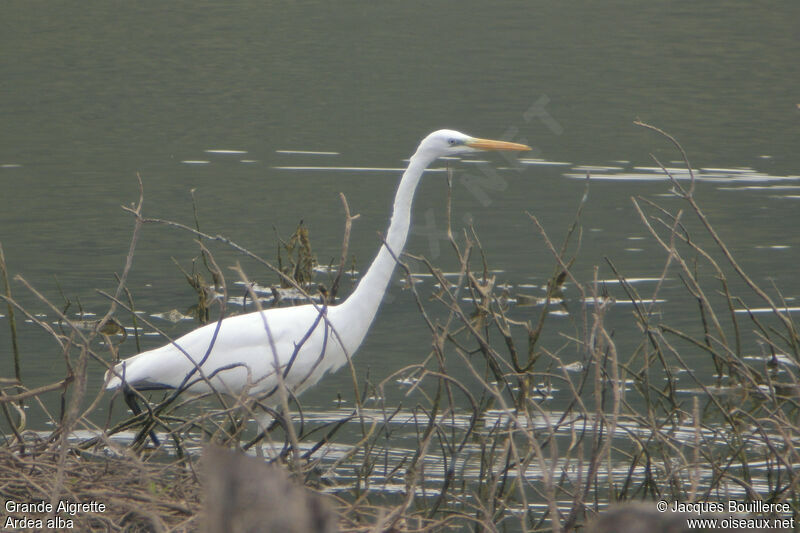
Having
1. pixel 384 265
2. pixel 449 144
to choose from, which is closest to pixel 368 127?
pixel 449 144

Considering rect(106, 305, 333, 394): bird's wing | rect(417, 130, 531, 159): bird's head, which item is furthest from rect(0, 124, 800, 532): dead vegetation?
rect(417, 130, 531, 159): bird's head

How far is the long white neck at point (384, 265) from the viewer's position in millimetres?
4941

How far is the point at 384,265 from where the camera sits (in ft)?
16.4

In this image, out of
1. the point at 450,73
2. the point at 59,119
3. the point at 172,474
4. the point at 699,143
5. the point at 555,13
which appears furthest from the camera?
the point at 555,13

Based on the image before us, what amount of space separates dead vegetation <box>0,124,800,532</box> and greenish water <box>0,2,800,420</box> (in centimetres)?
51

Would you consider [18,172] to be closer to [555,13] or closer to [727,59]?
[727,59]

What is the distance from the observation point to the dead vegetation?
10.3ft

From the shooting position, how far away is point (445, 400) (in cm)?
597

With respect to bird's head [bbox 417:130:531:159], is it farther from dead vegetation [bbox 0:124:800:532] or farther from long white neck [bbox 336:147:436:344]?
dead vegetation [bbox 0:124:800:532]

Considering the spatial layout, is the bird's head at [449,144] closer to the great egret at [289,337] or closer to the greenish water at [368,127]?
the great egret at [289,337]

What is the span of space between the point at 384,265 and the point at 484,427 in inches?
36.5

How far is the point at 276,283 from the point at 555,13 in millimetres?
18784

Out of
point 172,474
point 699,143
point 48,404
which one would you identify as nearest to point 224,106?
point 699,143

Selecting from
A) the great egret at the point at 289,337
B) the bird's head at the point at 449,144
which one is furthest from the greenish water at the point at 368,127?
the bird's head at the point at 449,144
